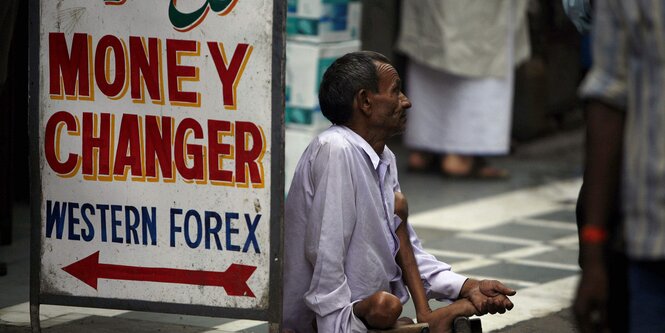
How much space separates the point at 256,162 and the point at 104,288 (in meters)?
0.70

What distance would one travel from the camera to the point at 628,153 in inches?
101

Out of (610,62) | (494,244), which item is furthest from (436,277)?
(494,244)

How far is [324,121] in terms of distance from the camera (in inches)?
280

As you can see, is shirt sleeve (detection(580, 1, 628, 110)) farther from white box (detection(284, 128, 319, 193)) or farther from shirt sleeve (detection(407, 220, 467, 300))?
white box (detection(284, 128, 319, 193))

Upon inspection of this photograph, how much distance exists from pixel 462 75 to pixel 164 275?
4895 millimetres

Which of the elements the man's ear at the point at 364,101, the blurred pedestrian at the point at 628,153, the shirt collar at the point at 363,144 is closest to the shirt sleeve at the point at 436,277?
the shirt collar at the point at 363,144

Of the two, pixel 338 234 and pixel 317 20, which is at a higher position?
pixel 317 20

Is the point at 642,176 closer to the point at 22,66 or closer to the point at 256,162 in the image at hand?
the point at 256,162

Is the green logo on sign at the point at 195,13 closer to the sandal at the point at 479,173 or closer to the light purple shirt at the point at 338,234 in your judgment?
the light purple shirt at the point at 338,234

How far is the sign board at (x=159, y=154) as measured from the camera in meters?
4.04

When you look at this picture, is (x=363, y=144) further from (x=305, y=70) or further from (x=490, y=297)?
(x=305, y=70)

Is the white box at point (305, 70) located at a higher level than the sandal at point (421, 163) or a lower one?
higher

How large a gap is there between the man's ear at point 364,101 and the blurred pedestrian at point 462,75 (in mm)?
4494

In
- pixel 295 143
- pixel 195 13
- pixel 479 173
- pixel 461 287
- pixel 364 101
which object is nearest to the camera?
pixel 195 13
